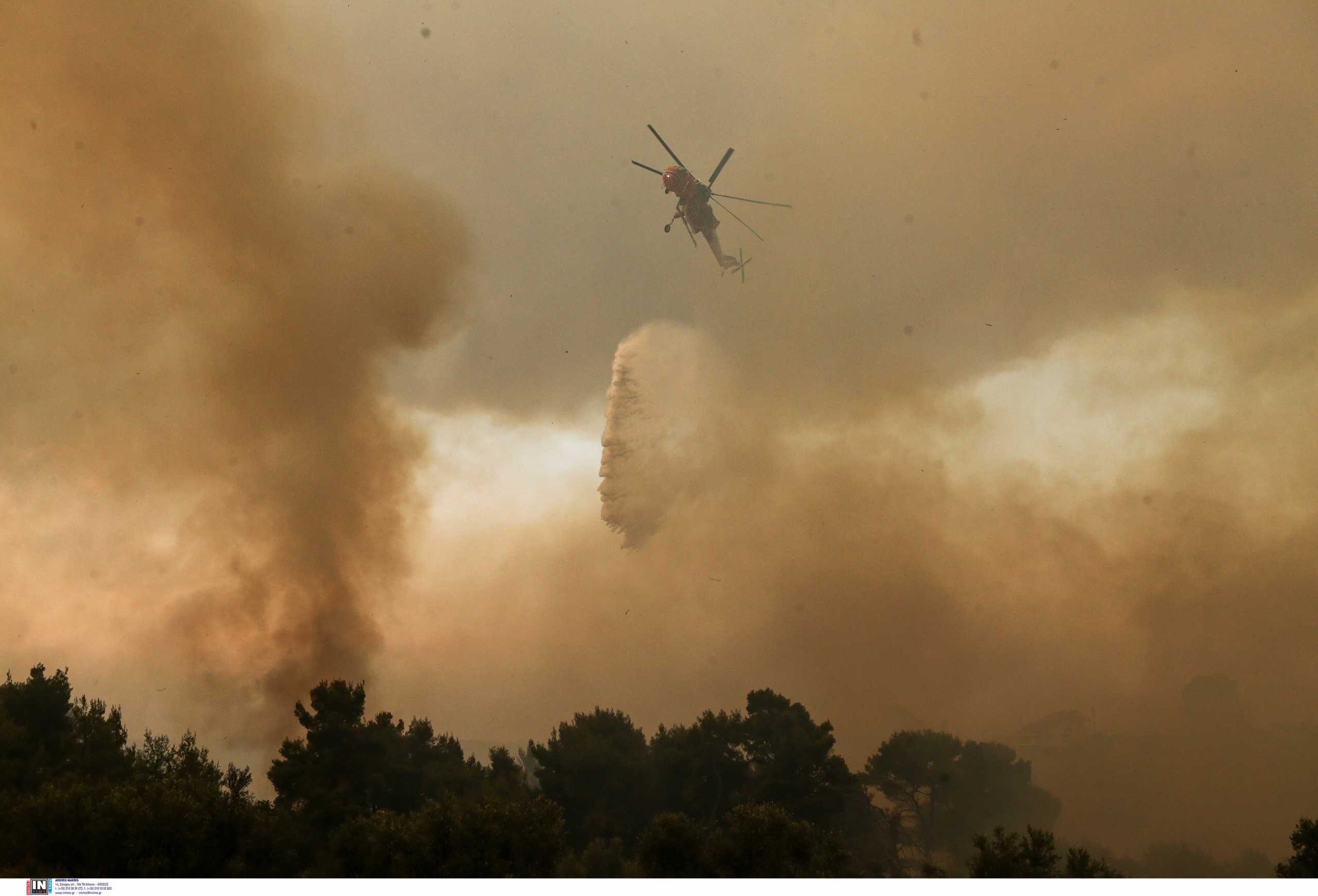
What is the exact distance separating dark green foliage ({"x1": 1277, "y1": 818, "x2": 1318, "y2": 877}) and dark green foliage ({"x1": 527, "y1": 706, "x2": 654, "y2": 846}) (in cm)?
Result: 3602

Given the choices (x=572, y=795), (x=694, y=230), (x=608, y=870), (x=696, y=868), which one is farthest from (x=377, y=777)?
(x=694, y=230)

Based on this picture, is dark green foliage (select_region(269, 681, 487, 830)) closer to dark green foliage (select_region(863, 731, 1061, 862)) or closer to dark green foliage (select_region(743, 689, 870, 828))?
dark green foliage (select_region(743, 689, 870, 828))

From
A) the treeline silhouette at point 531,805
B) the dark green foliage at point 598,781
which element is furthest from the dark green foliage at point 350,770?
the dark green foliage at point 598,781

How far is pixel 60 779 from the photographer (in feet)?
147

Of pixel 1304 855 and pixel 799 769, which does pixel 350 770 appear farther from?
pixel 1304 855

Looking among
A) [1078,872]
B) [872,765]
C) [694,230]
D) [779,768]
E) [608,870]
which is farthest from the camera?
[872,765]

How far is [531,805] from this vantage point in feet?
135

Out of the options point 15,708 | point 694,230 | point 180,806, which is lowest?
point 180,806

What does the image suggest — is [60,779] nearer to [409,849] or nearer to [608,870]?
[409,849]

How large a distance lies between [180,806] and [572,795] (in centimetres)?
2775

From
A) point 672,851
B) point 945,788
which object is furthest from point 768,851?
point 945,788

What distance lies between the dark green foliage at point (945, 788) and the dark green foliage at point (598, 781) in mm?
22227

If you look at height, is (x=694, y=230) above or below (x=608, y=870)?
above

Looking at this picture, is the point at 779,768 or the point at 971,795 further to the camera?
the point at 971,795
